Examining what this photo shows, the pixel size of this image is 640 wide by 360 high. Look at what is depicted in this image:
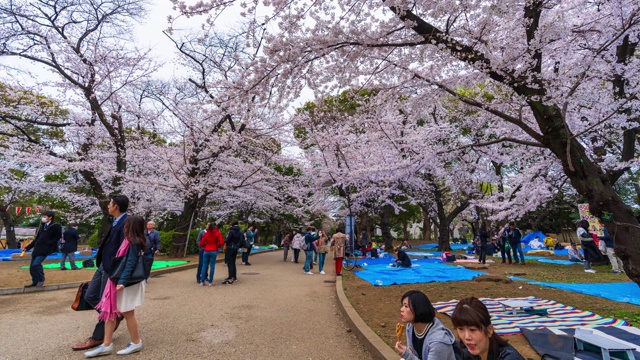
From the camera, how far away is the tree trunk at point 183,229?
48.0ft

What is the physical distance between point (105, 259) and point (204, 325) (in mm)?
1836

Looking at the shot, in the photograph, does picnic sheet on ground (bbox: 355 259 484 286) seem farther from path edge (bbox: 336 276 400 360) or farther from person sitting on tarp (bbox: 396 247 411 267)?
path edge (bbox: 336 276 400 360)

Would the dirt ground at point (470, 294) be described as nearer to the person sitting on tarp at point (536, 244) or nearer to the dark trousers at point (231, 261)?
the dark trousers at point (231, 261)

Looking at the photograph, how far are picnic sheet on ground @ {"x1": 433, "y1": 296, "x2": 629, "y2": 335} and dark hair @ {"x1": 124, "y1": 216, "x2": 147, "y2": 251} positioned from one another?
177 inches

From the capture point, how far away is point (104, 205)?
12.4m

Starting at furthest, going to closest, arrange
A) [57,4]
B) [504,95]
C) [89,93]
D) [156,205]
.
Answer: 1. [156,205]
2. [89,93]
3. [57,4]
4. [504,95]

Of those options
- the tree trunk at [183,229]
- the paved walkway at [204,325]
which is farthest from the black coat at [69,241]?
the tree trunk at [183,229]

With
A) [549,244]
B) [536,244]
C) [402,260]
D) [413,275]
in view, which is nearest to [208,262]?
[413,275]

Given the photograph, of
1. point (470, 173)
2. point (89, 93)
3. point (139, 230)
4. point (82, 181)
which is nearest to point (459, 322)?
point (139, 230)

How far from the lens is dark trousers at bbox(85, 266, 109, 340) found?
3684mm

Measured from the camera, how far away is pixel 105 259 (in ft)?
12.0

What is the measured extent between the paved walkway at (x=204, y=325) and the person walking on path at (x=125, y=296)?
9.3 inches

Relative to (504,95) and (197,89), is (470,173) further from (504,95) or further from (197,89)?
(197,89)

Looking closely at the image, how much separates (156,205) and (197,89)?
811cm
